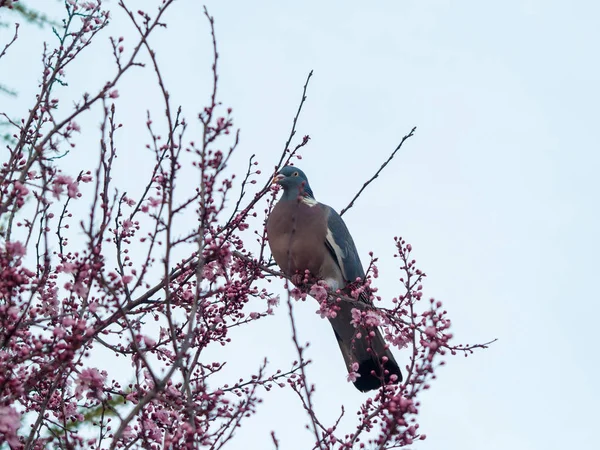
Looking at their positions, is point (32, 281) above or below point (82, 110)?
below

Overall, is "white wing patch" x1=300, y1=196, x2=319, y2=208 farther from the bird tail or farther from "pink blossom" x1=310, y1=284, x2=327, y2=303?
"pink blossom" x1=310, y1=284, x2=327, y2=303

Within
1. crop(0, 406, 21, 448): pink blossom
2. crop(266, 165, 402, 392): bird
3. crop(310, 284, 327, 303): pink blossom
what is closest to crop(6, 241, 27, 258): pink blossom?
crop(0, 406, 21, 448): pink blossom

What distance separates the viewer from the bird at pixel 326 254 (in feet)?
16.0

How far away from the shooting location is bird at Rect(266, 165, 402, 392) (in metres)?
4.87

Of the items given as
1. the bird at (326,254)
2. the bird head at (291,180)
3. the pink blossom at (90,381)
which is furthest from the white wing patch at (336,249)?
the pink blossom at (90,381)

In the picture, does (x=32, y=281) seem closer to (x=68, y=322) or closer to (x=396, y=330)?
(x=68, y=322)

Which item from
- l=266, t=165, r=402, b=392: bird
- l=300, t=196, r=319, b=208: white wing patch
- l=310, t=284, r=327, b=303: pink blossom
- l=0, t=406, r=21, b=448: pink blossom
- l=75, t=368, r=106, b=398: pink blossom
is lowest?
l=0, t=406, r=21, b=448: pink blossom

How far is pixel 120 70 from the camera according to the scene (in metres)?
2.81

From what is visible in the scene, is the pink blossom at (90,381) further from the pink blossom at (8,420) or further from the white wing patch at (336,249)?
the white wing patch at (336,249)

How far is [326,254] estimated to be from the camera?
16.7 ft

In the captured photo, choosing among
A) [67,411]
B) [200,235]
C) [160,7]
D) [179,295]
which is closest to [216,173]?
[200,235]

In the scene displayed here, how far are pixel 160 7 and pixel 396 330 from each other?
210cm

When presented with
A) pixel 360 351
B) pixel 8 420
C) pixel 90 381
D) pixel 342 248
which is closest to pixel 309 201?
pixel 342 248

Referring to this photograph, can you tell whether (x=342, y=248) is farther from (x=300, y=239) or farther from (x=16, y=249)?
(x=16, y=249)
